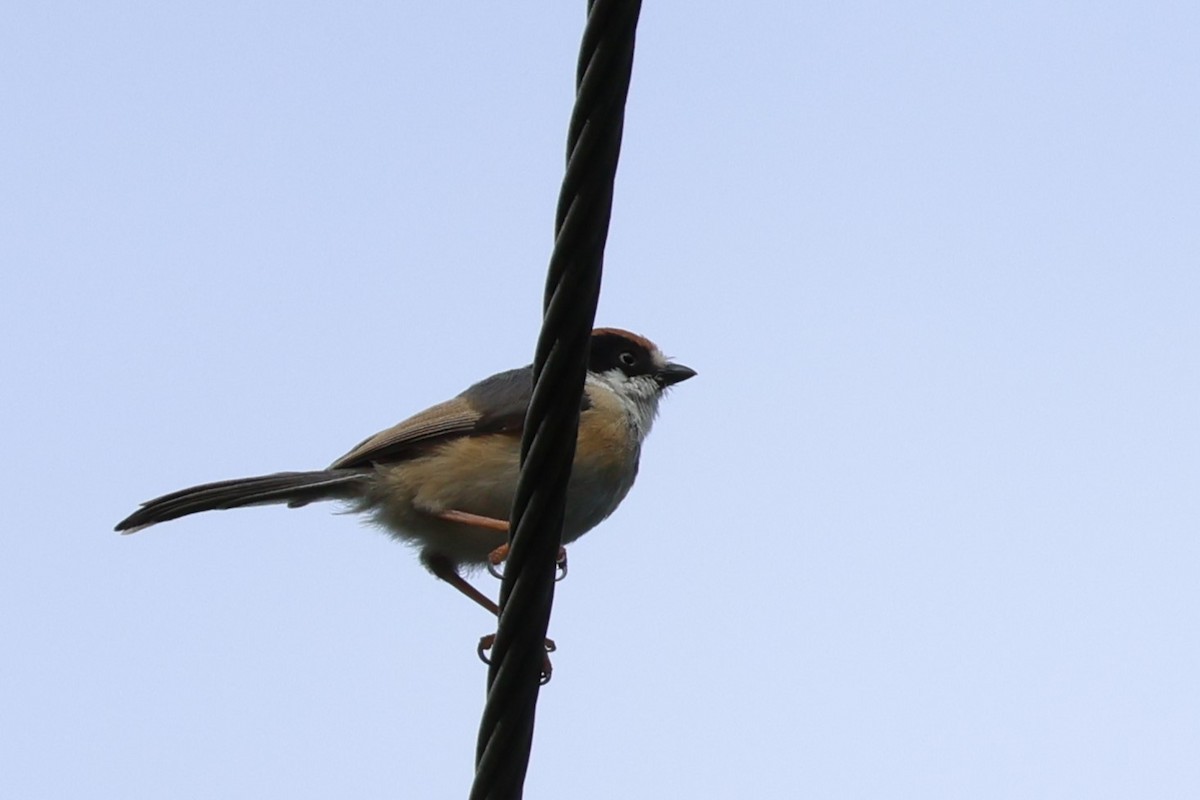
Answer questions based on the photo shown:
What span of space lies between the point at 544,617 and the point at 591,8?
106 centimetres

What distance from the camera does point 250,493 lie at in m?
6.21

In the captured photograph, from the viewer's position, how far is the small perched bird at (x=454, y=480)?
6.11 m

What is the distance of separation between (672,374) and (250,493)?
7.19 feet

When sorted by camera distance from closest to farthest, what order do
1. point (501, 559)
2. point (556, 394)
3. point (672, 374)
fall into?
point (556, 394), point (501, 559), point (672, 374)

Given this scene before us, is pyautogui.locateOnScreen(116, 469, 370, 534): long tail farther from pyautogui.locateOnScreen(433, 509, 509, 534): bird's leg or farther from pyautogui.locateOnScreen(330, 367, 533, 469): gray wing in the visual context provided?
pyautogui.locateOnScreen(433, 509, 509, 534): bird's leg

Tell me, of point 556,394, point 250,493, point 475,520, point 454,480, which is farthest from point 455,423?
point 556,394

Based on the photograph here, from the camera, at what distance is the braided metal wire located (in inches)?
94.8

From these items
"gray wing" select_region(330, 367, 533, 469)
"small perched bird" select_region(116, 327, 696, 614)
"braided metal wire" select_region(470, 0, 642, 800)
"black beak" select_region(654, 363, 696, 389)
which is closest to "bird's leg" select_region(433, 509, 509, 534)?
"small perched bird" select_region(116, 327, 696, 614)

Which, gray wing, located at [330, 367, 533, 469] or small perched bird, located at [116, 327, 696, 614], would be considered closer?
small perched bird, located at [116, 327, 696, 614]

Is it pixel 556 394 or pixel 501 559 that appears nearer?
pixel 556 394

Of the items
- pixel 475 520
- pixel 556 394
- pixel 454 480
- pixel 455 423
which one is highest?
pixel 455 423

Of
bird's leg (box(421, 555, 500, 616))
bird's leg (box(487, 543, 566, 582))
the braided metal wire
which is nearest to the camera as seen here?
the braided metal wire

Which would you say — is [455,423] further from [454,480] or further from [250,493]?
[250,493]

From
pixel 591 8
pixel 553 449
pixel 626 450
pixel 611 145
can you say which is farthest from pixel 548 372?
pixel 626 450
